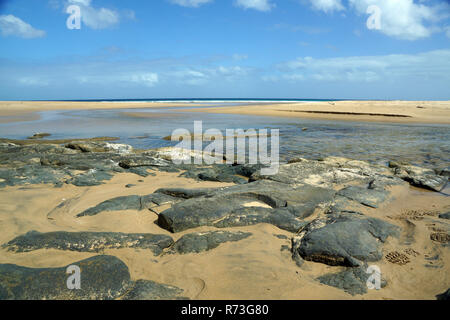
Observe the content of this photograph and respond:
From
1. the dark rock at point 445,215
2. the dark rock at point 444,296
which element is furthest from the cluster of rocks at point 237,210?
the dark rock at point 445,215

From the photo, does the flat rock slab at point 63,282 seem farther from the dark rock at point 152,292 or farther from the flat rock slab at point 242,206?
the flat rock slab at point 242,206

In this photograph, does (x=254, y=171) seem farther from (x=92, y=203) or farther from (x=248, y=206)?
(x=92, y=203)

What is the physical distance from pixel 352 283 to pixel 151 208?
3.00 meters

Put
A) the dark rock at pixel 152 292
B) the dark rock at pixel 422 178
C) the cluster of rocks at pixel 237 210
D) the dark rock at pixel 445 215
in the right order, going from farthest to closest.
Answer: the dark rock at pixel 422 178 → the dark rock at pixel 445 215 → the cluster of rocks at pixel 237 210 → the dark rock at pixel 152 292

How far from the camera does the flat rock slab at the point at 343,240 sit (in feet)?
10.1

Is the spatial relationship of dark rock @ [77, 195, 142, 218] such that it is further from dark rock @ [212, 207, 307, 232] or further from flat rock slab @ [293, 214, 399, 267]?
flat rock slab @ [293, 214, 399, 267]

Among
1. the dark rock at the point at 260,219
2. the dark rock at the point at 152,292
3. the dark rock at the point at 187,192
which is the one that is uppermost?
the dark rock at the point at 187,192

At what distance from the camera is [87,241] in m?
3.30

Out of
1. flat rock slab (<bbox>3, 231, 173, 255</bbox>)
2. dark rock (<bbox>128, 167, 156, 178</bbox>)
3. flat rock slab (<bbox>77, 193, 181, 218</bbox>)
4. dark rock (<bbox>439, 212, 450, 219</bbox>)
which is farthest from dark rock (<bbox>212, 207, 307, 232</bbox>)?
dark rock (<bbox>128, 167, 156, 178</bbox>)

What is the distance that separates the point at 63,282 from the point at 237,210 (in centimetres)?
230

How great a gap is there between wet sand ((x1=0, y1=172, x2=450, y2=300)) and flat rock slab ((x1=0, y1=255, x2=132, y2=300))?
266 mm

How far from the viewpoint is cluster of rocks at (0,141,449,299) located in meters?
2.75

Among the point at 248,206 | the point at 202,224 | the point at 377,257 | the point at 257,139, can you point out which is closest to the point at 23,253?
the point at 202,224

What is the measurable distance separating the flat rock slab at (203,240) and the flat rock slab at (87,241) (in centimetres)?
18
